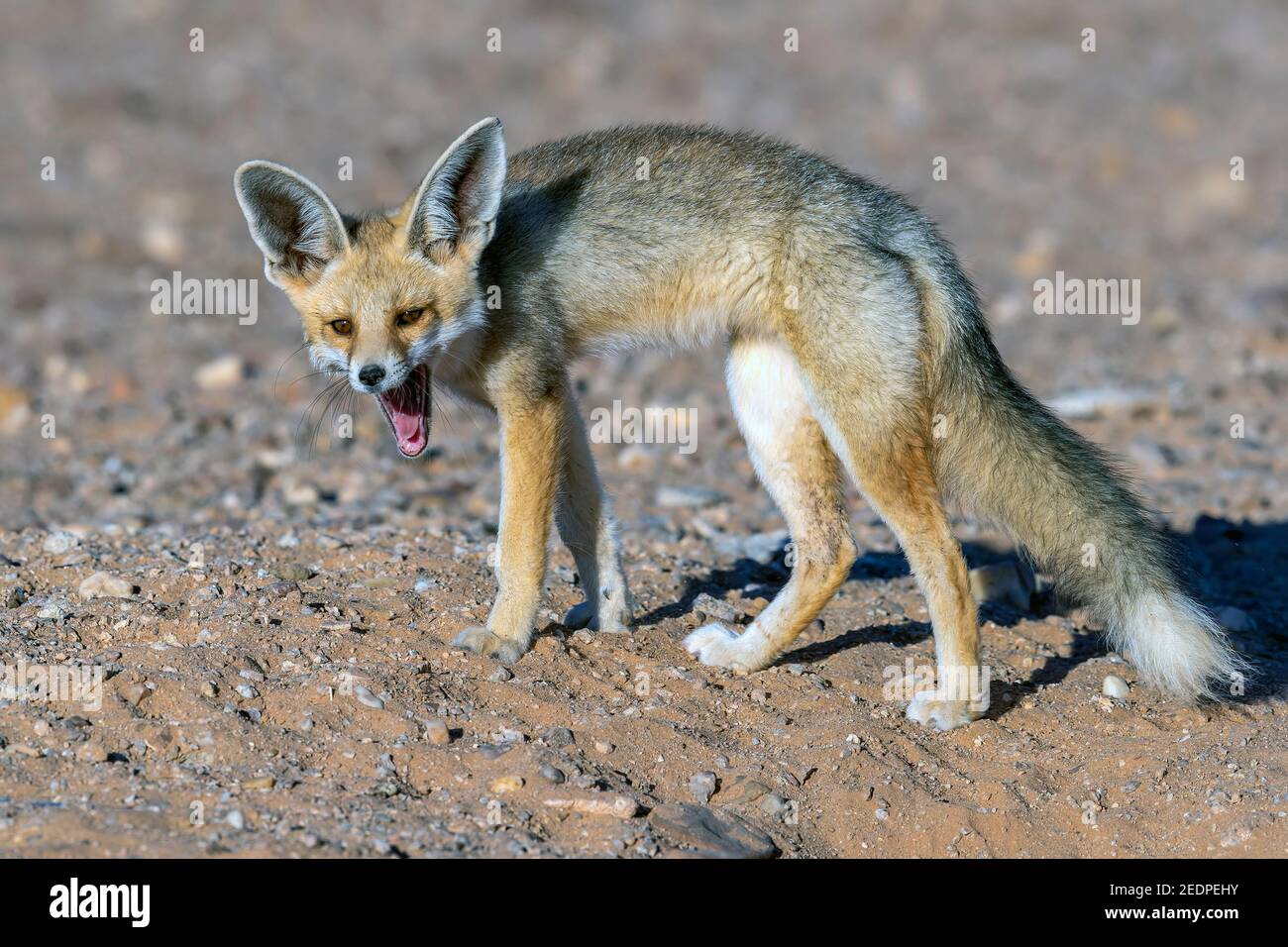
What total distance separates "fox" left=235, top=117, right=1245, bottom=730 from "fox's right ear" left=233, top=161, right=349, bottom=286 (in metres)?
0.01


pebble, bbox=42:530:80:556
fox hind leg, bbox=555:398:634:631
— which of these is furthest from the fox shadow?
pebble, bbox=42:530:80:556

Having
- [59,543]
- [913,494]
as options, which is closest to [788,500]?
[913,494]

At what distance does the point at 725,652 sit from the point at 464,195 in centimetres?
215

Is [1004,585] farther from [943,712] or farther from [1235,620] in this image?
[943,712]

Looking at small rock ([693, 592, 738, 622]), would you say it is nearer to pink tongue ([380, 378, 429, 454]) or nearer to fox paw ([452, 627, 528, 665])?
fox paw ([452, 627, 528, 665])

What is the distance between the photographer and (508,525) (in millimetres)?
5645

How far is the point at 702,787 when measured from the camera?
5.14 metres

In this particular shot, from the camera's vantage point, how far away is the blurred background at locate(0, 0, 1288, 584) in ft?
31.4

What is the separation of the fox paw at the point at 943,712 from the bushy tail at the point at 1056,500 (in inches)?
25.2

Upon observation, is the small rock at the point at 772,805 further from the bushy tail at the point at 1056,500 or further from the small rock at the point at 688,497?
the small rock at the point at 688,497

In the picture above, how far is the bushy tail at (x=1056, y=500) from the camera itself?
5586 mm

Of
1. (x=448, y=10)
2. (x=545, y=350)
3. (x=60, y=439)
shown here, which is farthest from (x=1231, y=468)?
(x=448, y=10)
